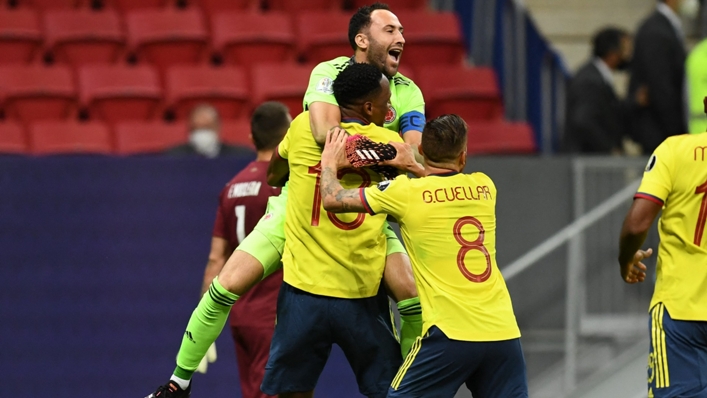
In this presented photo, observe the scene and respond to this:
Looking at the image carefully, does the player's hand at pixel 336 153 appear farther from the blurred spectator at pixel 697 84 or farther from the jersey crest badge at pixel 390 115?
the blurred spectator at pixel 697 84

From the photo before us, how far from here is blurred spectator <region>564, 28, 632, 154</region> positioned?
980cm

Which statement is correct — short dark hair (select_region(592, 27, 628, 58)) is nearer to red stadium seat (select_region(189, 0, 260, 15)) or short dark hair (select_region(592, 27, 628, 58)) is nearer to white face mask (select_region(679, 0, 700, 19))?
white face mask (select_region(679, 0, 700, 19))

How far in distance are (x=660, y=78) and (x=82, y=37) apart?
17.1 ft

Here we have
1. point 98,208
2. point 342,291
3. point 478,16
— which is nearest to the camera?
point 342,291

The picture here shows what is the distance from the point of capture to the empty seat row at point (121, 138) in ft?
31.8

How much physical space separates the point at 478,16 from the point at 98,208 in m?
4.63

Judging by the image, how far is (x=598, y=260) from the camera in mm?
9227

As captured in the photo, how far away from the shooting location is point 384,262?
18.9 feet

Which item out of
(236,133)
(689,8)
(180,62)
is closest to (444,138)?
(236,133)

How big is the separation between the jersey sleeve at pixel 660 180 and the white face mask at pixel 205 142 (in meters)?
4.50

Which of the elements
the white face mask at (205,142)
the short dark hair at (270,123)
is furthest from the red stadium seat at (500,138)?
the short dark hair at (270,123)

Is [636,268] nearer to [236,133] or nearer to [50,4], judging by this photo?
[236,133]

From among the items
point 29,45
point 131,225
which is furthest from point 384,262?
point 29,45

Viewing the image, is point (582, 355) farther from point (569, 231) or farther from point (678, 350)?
point (678, 350)
